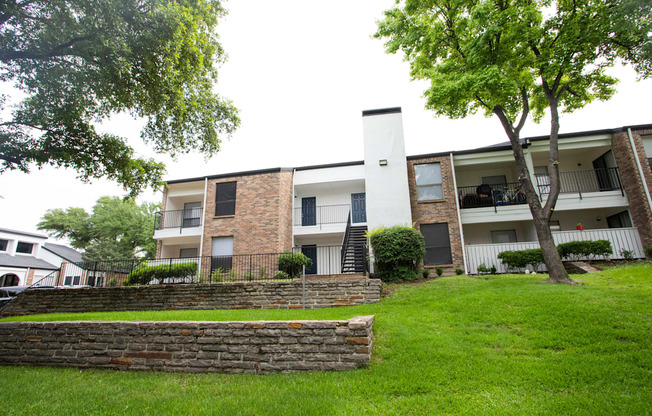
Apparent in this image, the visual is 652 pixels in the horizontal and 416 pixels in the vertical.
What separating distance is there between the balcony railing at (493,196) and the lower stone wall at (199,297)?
26.2 feet

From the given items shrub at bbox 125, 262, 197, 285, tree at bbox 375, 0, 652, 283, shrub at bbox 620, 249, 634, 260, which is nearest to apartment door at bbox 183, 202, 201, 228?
shrub at bbox 125, 262, 197, 285

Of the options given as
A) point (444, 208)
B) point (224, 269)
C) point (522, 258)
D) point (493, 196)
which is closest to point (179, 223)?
point (224, 269)

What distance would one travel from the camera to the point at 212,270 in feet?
53.1

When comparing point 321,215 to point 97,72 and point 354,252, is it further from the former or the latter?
point 97,72

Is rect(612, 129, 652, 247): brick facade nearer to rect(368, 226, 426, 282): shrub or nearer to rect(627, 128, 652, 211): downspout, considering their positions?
rect(627, 128, 652, 211): downspout

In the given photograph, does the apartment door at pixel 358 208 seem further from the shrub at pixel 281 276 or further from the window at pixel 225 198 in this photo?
the window at pixel 225 198

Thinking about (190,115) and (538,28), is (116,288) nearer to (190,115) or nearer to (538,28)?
(190,115)

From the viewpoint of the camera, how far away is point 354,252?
13.5 m

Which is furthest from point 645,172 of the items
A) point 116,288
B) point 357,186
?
point 116,288

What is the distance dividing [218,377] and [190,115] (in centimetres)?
762

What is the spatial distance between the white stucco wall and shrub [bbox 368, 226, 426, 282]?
2106 mm

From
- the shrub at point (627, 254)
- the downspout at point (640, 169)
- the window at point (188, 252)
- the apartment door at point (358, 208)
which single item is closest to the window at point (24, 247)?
the window at point (188, 252)

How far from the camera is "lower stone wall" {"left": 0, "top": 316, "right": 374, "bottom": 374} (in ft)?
14.8

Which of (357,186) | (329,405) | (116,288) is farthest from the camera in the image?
(357,186)
